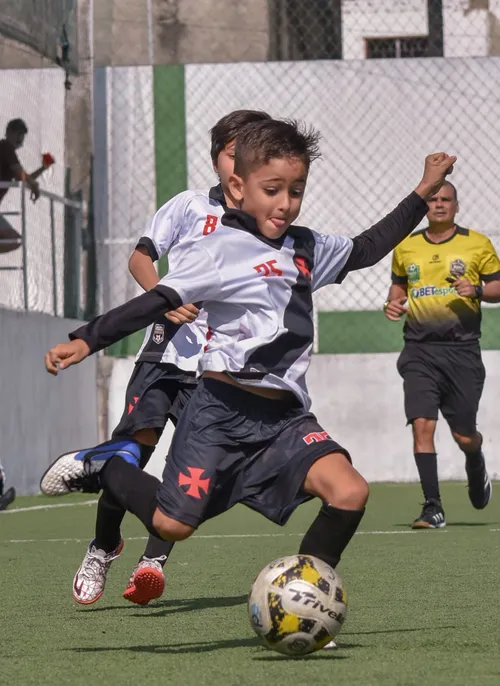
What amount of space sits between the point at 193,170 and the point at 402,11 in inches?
109

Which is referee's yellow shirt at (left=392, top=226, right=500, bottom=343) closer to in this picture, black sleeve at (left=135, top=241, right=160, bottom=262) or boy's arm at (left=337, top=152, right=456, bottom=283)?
black sleeve at (left=135, top=241, right=160, bottom=262)

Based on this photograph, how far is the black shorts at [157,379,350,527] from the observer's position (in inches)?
164

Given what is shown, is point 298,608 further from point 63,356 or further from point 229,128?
point 229,128

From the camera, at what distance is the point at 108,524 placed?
512 centimetres

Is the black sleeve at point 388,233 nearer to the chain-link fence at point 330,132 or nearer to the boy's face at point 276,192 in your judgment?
the boy's face at point 276,192

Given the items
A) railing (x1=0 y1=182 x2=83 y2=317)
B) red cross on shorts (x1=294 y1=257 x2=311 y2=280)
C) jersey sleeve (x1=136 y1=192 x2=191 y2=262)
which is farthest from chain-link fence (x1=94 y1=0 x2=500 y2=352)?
red cross on shorts (x1=294 y1=257 x2=311 y2=280)

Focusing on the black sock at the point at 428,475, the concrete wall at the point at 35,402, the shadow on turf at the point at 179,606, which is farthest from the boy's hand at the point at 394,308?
the concrete wall at the point at 35,402

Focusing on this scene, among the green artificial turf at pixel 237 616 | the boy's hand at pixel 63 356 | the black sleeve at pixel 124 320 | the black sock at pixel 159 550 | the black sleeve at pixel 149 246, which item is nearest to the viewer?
the green artificial turf at pixel 237 616

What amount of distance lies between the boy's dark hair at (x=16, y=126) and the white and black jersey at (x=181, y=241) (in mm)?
7099

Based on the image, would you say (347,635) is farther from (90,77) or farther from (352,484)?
(90,77)

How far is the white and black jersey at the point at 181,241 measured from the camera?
212 inches

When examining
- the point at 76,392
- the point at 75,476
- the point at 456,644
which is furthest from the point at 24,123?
the point at 456,644

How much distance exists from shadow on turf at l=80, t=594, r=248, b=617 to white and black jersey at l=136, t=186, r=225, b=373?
835 mm

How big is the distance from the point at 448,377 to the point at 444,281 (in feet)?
1.85
